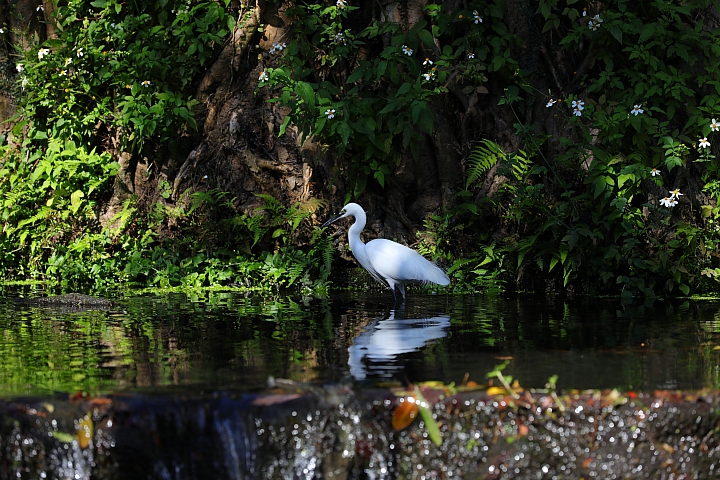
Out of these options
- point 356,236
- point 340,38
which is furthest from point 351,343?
point 340,38

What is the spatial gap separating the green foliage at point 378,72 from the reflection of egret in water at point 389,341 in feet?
7.85

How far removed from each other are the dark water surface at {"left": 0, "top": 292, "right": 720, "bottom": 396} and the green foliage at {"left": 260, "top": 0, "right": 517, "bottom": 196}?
1892 millimetres

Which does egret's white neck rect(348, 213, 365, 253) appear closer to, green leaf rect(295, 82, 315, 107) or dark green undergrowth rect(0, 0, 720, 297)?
dark green undergrowth rect(0, 0, 720, 297)

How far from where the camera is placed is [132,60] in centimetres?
970

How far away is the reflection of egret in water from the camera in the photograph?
4309 millimetres

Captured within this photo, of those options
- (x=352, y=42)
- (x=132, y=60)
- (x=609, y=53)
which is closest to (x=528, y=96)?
(x=609, y=53)

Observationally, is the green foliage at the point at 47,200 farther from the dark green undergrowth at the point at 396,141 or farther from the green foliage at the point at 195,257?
the green foliage at the point at 195,257

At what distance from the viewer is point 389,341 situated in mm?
5238

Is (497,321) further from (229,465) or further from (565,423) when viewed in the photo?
(229,465)

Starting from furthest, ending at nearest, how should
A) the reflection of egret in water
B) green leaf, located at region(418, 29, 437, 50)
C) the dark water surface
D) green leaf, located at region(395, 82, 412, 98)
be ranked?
green leaf, located at region(418, 29, 437, 50) → green leaf, located at region(395, 82, 412, 98) → the reflection of egret in water → the dark water surface

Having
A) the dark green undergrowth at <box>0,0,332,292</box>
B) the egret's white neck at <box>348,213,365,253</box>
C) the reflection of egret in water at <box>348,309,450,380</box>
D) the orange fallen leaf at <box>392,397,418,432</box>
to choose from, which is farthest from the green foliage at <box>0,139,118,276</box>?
the orange fallen leaf at <box>392,397,418,432</box>

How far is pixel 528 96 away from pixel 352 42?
6.27ft

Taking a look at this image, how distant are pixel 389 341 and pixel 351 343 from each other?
0.24 metres

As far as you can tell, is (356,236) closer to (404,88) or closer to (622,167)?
(404,88)
